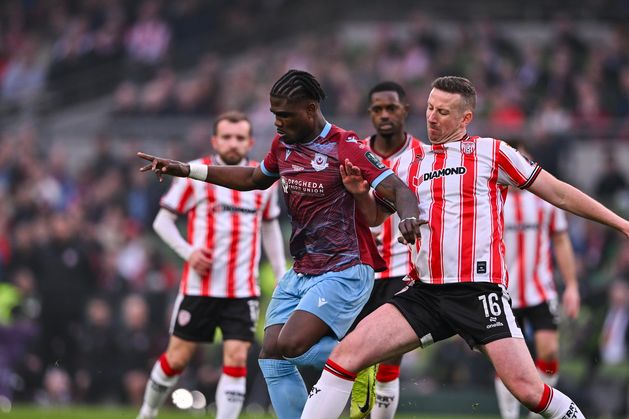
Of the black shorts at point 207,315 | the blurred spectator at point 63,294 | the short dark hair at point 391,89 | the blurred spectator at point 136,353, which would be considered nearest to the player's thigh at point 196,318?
the black shorts at point 207,315

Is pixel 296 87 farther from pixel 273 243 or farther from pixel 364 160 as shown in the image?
pixel 273 243

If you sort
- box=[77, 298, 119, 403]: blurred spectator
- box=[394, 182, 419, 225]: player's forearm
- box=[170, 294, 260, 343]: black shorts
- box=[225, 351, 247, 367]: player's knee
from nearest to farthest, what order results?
box=[394, 182, 419, 225]: player's forearm
box=[225, 351, 247, 367]: player's knee
box=[170, 294, 260, 343]: black shorts
box=[77, 298, 119, 403]: blurred spectator

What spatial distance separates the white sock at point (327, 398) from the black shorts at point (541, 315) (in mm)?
4064

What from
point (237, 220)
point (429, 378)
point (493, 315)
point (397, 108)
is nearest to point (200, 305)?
point (237, 220)

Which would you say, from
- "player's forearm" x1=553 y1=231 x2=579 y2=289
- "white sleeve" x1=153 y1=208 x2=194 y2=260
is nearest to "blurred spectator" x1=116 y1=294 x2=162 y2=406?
"white sleeve" x1=153 y1=208 x2=194 y2=260

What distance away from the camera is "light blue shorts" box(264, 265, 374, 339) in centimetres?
732

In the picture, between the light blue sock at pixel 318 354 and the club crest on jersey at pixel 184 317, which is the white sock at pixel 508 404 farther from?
the light blue sock at pixel 318 354

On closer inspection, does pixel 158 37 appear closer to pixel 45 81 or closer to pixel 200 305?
pixel 45 81

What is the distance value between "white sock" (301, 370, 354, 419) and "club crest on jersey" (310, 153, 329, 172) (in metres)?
1.25

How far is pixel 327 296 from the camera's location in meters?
7.31

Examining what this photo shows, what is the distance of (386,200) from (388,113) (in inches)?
82.0

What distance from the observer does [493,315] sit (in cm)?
720

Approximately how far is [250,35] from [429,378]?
10681mm

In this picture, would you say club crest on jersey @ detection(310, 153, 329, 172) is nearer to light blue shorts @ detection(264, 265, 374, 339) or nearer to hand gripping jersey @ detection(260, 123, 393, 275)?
hand gripping jersey @ detection(260, 123, 393, 275)
